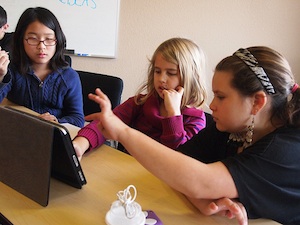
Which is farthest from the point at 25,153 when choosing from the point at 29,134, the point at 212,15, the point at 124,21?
the point at 212,15

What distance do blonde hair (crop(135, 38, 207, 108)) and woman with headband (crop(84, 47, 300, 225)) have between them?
0.41m

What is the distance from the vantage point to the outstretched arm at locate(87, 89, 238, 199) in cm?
64

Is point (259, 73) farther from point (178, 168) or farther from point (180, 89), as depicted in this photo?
point (180, 89)

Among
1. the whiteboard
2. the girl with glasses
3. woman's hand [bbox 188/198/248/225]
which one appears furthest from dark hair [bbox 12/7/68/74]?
woman's hand [bbox 188/198/248/225]

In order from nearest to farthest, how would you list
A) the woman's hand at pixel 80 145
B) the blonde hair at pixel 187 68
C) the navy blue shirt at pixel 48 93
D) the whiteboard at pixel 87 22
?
the woman's hand at pixel 80 145
the blonde hair at pixel 187 68
the navy blue shirt at pixel 48 93
the whiteboard at pixel 87 22

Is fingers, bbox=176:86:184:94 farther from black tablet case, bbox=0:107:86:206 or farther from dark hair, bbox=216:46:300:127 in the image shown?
black tablet case, bbox=0:107:86:206

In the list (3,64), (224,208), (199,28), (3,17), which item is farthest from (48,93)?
(199,28)

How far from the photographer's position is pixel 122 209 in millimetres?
644

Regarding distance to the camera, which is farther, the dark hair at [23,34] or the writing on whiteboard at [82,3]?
the writing on whiteboard at [82,3]

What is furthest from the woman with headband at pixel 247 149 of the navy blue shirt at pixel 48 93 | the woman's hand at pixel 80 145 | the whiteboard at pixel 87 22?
the whiteboard at pixel 87 22

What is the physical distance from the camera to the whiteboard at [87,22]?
222cm

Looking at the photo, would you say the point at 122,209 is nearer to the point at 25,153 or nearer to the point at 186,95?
the point at 25,153

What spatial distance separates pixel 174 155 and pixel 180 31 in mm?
2185

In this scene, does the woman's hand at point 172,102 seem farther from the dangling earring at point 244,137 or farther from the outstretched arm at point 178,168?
the outstretched arm at point 178,168
